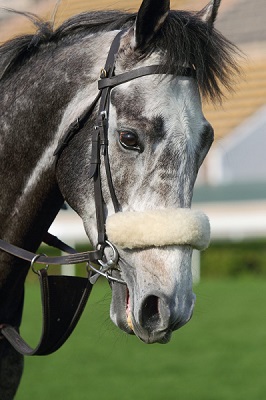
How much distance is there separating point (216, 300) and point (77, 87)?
641 centimetres

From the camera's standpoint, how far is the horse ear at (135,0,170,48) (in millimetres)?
2559

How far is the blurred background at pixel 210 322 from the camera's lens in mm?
5410

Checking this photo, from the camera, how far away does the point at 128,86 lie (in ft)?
8.48

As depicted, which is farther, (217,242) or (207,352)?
(217,242)

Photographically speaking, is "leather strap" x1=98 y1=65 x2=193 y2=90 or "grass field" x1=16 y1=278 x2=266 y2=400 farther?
"grass field" x1=16 y1=278 x2=266 y2=400

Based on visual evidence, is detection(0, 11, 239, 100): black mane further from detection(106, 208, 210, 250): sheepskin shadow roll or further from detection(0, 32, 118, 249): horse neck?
detection(106, 208, 210, 250): sheepskin shadow roll

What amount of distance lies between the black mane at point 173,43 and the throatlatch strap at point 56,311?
2.44ft

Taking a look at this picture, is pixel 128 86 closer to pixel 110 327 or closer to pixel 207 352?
pixel 110 327

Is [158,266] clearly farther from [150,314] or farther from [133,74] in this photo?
[133,74]

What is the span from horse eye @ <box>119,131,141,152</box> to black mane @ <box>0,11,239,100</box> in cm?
23

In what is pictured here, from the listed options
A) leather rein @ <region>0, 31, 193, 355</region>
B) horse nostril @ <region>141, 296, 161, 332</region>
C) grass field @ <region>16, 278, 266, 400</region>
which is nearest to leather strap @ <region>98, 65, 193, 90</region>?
leather rein @ <region>0, 31, 193, 355</region>

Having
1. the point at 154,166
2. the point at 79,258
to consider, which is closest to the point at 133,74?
the point at 154,166

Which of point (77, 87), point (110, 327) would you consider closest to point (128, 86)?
point (77, 87)

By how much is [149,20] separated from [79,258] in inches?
30.7
